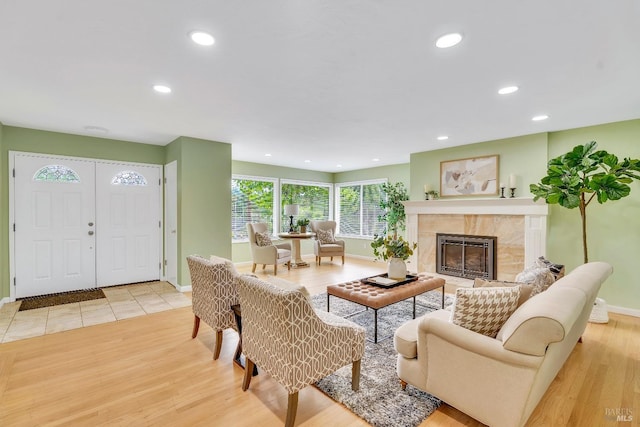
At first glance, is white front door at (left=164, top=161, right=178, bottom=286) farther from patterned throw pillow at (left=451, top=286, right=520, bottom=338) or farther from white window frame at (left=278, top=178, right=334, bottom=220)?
patterned throw pillow at (left=451, top=286, right=520, bottom=338)

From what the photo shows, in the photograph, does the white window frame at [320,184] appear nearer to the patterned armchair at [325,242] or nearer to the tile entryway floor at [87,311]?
the patterned armchair at [325,242]

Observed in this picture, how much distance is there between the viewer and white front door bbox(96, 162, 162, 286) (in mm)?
4812

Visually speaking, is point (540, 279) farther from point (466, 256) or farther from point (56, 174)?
point (56, 174)

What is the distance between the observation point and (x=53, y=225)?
4.43 metres

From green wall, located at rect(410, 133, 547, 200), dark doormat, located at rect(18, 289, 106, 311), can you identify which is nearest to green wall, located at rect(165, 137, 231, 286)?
dark doormat, located at rect(18, 289, 106, 311)

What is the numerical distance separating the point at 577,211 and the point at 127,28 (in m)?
5.45

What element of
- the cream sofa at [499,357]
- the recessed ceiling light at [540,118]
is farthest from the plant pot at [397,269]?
the recessed ceiling light at [540,118]

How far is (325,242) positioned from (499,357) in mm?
5794

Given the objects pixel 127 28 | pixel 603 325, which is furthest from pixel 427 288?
pixel 127 28

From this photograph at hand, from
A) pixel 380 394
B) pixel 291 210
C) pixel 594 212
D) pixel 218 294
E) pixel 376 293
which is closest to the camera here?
pixel 380 394

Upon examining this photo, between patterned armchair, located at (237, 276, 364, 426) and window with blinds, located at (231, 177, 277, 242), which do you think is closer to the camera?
patterned armchair, located at (237, 276, 364, 426)

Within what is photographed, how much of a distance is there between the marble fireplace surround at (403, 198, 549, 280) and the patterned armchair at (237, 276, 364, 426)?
368cm

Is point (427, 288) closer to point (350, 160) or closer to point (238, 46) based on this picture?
point (238, 46)

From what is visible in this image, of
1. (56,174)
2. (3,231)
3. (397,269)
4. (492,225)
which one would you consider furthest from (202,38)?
(492,225)
